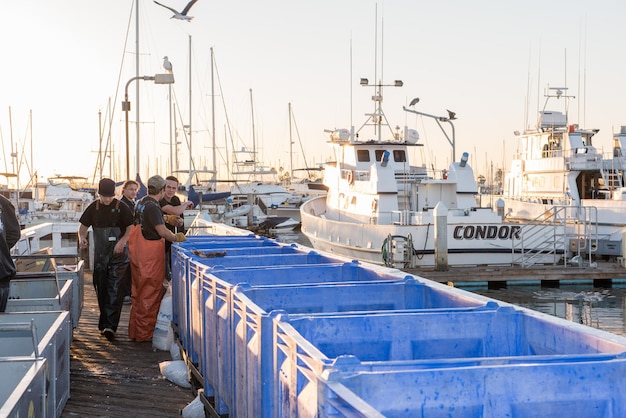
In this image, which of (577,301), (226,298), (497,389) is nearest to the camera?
(497,389)

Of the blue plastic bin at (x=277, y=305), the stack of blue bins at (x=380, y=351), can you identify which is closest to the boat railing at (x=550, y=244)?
the stack of blue bins at (x=380, y=351)

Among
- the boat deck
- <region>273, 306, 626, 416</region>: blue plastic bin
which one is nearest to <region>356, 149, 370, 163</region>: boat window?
the boat deck

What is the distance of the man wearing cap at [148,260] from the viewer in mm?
8953

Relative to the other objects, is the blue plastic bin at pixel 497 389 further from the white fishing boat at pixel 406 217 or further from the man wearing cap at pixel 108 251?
the white fishing boat at pixel 406 217

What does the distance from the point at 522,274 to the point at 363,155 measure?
10.4 metres

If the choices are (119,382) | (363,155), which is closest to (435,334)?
(119,382)

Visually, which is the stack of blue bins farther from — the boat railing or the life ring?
the life ring

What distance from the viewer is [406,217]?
23984mm

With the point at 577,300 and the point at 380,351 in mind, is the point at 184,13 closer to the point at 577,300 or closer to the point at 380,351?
the point at 577,300

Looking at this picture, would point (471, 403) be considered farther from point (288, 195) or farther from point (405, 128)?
point (288, 195)

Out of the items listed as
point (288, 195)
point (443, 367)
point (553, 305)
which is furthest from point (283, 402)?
point (288, 195)

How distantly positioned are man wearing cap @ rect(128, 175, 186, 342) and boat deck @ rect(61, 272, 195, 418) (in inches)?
10.0

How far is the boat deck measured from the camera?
21.5 feet

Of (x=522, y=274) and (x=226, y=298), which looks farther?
(x=522, y=274)
